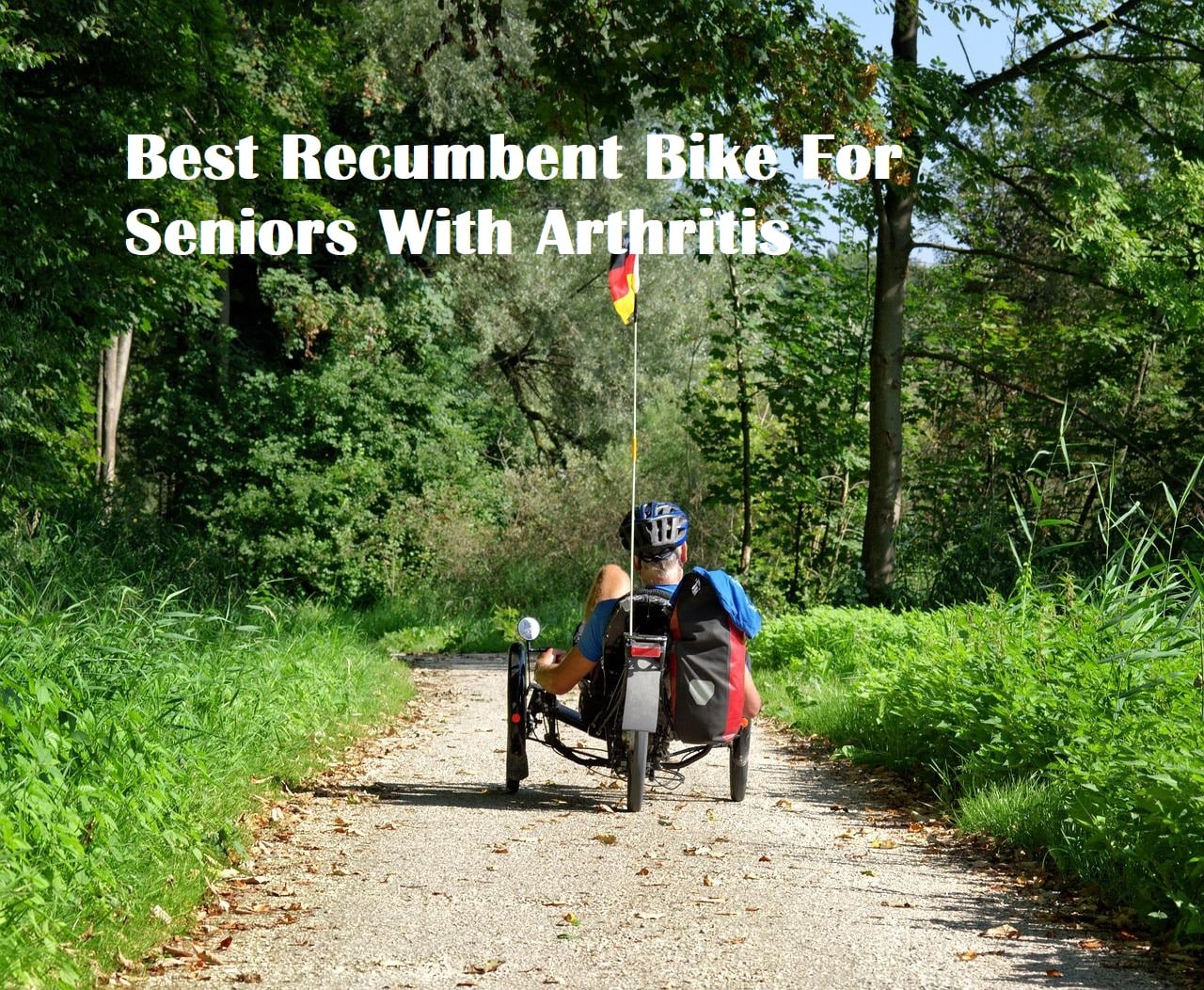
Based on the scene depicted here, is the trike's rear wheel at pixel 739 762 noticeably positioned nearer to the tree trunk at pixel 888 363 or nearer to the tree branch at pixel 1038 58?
the tree trunk at pixel 888 363

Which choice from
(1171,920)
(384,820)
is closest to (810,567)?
(384,820)

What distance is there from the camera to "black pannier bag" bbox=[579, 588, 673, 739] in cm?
752

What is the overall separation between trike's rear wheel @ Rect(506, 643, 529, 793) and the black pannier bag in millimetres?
350

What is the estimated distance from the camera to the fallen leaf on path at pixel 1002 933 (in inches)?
201

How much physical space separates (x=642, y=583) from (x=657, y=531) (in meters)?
0.37

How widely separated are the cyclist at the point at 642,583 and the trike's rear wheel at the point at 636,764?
0.46 m

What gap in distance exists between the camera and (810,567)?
878 inches

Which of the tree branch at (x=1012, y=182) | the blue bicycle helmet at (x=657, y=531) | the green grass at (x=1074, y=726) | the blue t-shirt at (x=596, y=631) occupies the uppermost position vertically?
the tree branch at (x=1012, y=182)

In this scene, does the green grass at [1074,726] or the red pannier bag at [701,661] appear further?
the red pannier bag at [701,661]

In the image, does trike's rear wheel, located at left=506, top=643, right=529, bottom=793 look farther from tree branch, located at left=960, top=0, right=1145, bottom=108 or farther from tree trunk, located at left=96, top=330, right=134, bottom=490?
tree trunk, located at left=96, top=330, right=134, bottom=490

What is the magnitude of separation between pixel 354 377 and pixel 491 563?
593cm

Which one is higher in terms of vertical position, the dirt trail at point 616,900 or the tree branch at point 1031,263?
the tree branch at point 1031,263

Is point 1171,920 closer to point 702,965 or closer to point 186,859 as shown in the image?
point 702,965

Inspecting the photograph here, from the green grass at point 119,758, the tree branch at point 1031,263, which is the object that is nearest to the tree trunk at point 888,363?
the tree branch at point 1031,263
